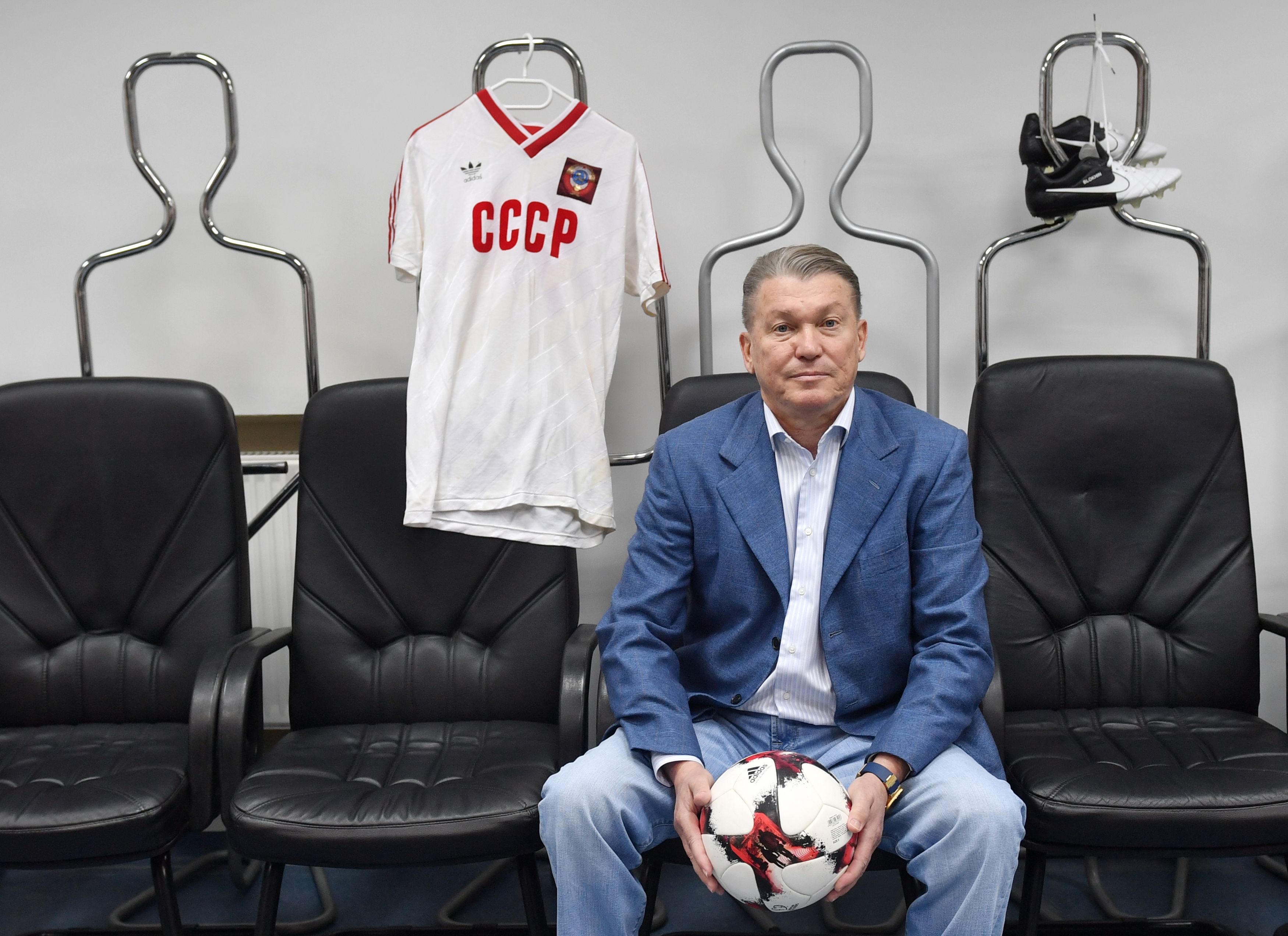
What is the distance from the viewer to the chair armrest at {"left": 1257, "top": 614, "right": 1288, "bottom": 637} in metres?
1.81

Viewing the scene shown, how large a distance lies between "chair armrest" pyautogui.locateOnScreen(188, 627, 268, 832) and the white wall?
3.33 ft

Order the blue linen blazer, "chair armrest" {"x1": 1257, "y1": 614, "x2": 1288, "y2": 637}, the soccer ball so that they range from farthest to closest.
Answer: "chair armrest" {"x1": 1257, "y1": 614, "x2": 1288, "y2": 637} < the blue linen blazer < the soccer ball

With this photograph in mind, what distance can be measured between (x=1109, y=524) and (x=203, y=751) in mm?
1688

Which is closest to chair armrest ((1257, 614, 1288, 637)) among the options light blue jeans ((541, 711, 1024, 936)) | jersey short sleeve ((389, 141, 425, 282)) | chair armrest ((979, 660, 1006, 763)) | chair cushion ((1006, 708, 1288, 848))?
chair cushion ((1006, 708, 1288, 848))

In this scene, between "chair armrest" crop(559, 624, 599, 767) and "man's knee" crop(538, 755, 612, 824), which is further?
"chair armrest" crop(559, 624, 599, 767)

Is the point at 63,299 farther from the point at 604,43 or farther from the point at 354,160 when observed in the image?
the point at 604,43

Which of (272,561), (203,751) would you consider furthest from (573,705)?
(272,561)

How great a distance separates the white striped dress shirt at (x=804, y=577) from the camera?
1594mm

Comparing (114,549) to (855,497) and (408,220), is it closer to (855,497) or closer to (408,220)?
(408,220)

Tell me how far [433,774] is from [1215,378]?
5.34 ft

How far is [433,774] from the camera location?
67.0 inches

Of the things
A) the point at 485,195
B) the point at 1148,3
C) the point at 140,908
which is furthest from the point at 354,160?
the point at 1148,3

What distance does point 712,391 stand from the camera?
198 cm

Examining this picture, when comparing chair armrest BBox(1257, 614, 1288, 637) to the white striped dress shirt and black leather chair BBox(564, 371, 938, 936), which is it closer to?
black leather chair BBox(564, 371, 938, 936)
